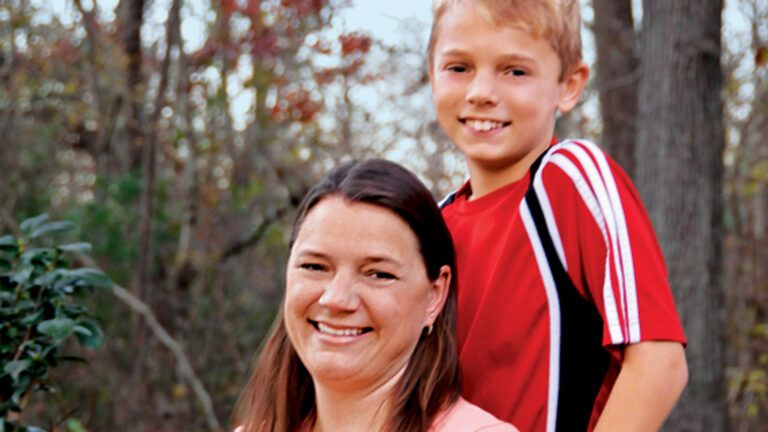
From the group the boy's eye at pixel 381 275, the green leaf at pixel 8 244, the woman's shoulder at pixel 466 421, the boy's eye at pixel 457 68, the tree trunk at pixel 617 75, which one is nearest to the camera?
the woman's shoulder at pixel 466 421

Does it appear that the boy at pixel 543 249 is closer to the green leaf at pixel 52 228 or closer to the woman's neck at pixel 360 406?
the woman's neck at pixel 360 406

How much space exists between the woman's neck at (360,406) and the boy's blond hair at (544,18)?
77 cm

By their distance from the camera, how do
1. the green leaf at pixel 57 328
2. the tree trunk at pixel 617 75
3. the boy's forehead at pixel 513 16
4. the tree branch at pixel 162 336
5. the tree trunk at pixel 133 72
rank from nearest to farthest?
the boy's forehead at pixel 513 16 < the green leaf at pixel 57 328 < the tree branch at pixel 162 336 < the tree trunk at pixel 133 72 < the tree trunk at pixel 617 75

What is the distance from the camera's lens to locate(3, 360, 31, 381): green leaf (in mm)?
3312

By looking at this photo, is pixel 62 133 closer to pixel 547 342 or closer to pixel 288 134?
pixel 288 134

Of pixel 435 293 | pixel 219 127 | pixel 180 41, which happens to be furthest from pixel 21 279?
pixel 219 127

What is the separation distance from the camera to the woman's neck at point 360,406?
2.27m

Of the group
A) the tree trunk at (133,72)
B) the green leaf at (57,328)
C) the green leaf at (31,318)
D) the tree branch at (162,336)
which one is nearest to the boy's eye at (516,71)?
the green leaf at (57,328)

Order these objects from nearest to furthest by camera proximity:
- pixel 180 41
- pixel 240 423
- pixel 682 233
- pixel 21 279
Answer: pixel 240 423
pixel 21 279
pixel 682 233
pixel 180 41

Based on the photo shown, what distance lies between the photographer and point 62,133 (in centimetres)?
Result: 1048

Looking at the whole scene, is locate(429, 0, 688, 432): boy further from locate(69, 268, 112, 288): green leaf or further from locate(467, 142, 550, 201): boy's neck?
locate(69, 268, 112, 288): green leaf

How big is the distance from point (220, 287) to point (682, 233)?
439cm

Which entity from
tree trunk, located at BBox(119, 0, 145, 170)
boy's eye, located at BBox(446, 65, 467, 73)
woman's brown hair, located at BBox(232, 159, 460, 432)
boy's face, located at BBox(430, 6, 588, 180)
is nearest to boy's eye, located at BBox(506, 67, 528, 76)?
boy's face, located at BBox(430, 6, 588, 180)

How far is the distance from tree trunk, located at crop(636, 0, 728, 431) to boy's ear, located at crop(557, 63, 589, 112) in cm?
461
